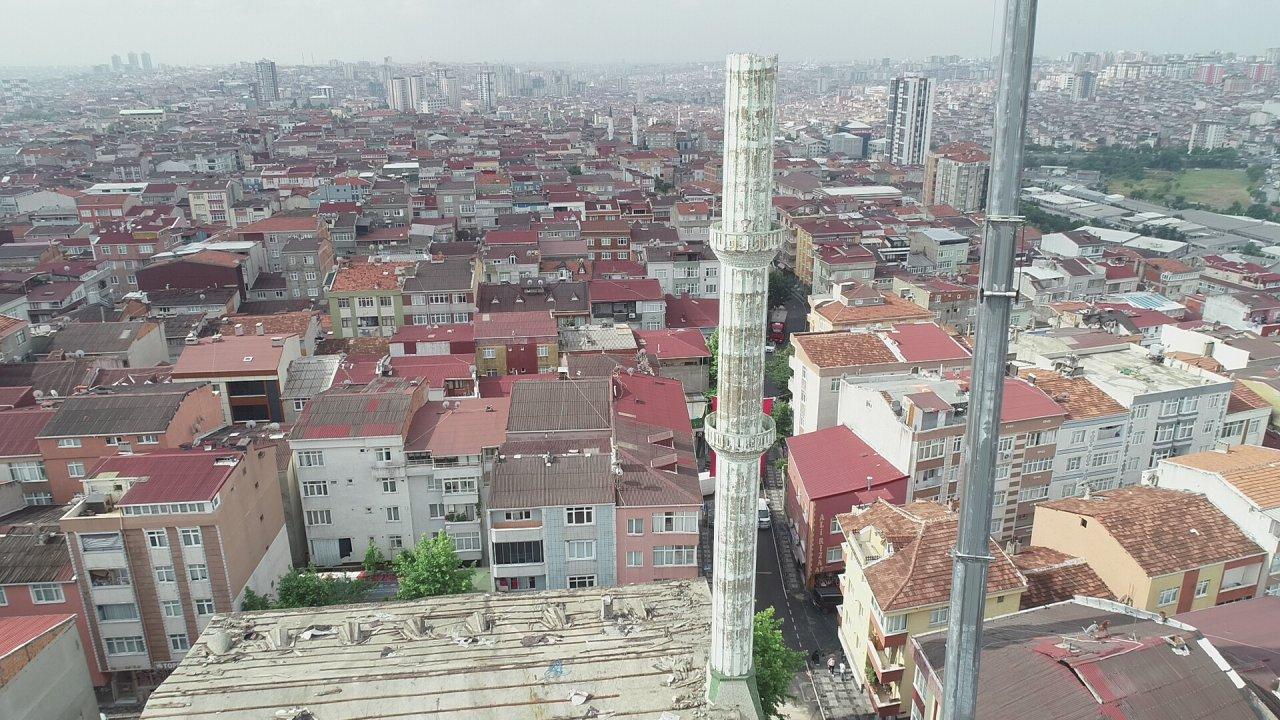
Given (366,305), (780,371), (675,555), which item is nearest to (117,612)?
(675,555)

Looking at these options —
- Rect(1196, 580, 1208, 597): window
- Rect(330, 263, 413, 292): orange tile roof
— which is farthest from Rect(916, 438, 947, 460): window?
Rect(330, 263, 413, 292): orange tile roof

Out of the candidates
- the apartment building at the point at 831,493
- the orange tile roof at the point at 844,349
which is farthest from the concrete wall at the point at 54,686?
the orange tile roof at the point at 844,349

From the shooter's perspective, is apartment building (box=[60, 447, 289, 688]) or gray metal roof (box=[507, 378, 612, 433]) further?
gray metal roof (box=[507, 378, 612, 433])

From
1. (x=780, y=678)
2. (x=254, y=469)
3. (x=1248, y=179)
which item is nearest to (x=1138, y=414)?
(x=780, y=678)

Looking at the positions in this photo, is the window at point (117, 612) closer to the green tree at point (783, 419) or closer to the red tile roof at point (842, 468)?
the red tile roof at point (842, 468)

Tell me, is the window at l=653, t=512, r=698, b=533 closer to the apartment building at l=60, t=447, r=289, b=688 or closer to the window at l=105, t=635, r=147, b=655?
the apartment building at l=60, t=447, r=289, b=688

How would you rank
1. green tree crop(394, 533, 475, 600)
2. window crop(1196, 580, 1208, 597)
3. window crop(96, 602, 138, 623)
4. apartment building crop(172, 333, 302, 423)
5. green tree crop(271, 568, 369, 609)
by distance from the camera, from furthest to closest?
apartment building crop(172, 333, 302, 423) → green tree crop(271, 568, 369, 609) → green tree crop(394, 533, 475, 600) → window crop(1196, 580, 1208, 597) → window crop(96, 602, 138, 623)
